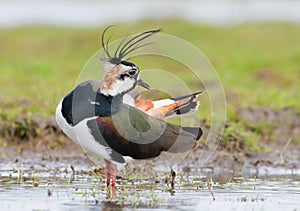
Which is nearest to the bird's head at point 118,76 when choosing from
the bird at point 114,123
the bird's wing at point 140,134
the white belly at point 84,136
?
the bird at point 114,123

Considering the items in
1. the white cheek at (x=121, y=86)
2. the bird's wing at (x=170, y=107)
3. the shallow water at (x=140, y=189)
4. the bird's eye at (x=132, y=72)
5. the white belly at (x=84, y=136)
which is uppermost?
the bird's eye at (x=132, y=72)

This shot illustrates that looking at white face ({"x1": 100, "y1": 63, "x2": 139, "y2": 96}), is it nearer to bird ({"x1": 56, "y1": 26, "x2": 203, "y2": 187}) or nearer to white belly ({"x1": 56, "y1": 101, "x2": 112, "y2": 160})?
bird ({"x1": 56, "y1": 26, "x2": 203, "y2": 187})

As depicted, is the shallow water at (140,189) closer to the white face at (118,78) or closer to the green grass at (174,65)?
the white face at (118,78)

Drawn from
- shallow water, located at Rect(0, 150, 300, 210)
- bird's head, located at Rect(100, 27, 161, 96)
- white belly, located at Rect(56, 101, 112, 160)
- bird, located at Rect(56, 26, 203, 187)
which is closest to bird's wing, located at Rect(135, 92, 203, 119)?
bird, located at Rect(56, 26, 203, 187)

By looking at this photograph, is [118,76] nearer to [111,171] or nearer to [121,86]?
[121,86]

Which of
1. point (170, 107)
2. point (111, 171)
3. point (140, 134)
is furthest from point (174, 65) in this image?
point (140, 134)

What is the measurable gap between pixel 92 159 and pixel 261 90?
12.0ft

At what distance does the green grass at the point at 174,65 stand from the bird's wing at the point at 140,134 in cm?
235

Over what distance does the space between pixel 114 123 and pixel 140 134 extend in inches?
9.2

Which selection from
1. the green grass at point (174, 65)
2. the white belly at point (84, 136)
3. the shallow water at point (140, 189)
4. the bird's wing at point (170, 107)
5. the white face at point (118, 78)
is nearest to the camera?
the shallow water at point (140, 189)

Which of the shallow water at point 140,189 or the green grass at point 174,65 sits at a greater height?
the green grass at point 174,65

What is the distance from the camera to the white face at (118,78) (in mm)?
5848

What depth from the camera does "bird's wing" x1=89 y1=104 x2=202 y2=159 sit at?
5695 mm

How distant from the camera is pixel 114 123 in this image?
5.68 meters
